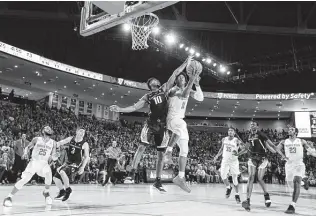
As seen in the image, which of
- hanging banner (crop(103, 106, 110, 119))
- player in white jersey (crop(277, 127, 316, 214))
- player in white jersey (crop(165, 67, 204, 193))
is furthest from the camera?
hanging banner (crop(103, 106, 110, 119))

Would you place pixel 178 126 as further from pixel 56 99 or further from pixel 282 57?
pixel 56 99

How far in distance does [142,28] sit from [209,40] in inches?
734

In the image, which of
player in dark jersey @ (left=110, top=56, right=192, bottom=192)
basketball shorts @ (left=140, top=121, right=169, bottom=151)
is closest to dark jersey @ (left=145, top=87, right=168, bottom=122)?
player in dark jersey @ (left=110, top=56, right=192, bottom=192)

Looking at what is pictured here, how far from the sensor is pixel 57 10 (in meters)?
23.9

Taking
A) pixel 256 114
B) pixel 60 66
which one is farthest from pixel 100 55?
pixel 256 114

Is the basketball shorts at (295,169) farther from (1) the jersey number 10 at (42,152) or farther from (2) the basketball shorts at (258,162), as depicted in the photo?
(1) the jersey number 10 at (42,152)

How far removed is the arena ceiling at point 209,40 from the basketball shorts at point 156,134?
41.6ft

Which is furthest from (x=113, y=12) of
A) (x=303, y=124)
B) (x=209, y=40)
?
(x=303, y=124)

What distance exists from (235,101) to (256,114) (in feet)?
31.4

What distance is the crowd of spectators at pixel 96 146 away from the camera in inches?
663

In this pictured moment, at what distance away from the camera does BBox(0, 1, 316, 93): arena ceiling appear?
2259cm

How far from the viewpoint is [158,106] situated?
17.6 ft

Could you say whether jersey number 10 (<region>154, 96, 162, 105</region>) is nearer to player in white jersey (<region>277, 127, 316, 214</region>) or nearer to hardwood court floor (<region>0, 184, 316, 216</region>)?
hardwood court floor (<region>0, 184, 316, 216</region>)

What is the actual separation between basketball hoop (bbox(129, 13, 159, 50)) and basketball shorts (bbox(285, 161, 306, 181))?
530 centimetres
